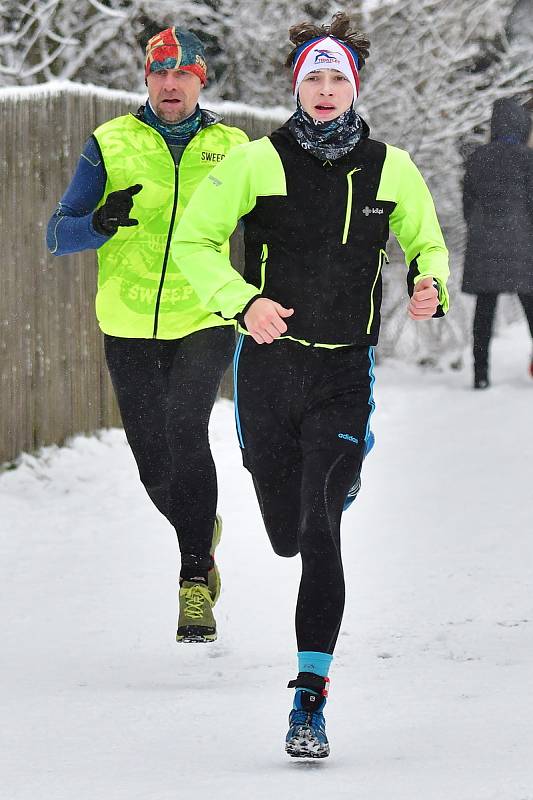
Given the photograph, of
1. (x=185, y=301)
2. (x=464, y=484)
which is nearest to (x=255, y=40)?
(x=464, y=484)

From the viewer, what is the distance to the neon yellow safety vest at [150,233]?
15.7 ft

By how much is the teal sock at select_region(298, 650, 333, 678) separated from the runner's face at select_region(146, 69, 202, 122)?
6.72 ft

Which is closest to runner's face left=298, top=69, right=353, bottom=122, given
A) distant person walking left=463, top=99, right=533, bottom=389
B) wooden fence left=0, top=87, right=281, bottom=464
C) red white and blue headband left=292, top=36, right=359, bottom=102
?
red white and blue headband left=292, top=36, right=359, bottom=102

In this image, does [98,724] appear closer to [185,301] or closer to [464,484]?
[185,301]

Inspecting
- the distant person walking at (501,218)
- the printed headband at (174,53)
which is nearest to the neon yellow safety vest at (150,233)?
the printed headband at (174,53)

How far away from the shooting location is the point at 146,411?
491 centimetres

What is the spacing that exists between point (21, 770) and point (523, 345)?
9.57 metres

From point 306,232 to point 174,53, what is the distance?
1.23 meters

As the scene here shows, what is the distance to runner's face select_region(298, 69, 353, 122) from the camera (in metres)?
3.90

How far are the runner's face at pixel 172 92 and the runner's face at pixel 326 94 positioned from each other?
3.08 ft

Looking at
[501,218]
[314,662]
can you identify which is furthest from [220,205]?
[501,218]

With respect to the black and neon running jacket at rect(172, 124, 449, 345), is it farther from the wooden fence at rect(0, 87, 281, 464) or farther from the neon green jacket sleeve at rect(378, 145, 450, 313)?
the wooden fence at rect(0, 87, 281, 464)

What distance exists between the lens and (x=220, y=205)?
3902mm

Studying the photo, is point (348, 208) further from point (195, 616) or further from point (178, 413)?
point (195, 616)
